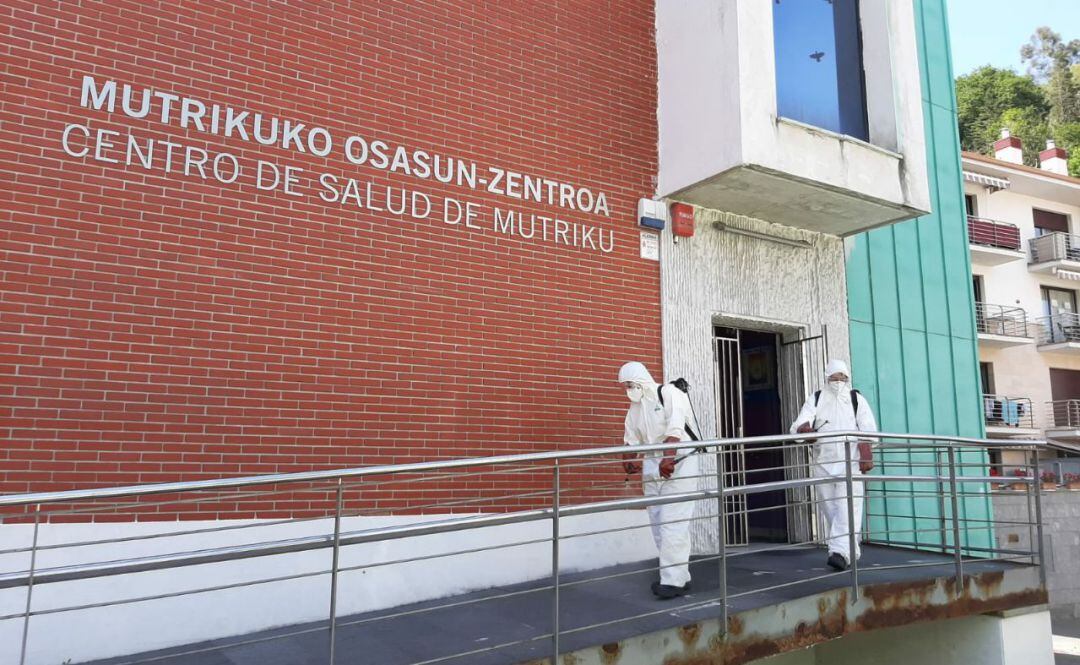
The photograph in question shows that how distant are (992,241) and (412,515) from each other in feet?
81.4

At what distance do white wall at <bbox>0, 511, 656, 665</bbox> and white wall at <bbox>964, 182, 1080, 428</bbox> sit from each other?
2429 centimetres

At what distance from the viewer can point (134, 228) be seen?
5.59 metres

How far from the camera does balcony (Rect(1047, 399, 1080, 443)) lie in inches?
1006

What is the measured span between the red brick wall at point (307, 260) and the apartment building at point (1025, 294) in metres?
21.4

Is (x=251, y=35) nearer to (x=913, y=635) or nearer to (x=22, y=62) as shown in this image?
(x=22, y=62)

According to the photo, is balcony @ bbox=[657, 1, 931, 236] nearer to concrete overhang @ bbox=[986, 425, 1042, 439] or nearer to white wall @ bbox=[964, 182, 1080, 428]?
concrete overhang @ bbox=[986, 425, 1042, 439]

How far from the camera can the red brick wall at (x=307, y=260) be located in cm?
534

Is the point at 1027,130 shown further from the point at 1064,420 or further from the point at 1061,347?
the point at 1064,420

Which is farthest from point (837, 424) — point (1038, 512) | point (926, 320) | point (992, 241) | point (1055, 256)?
point (1055, 256)

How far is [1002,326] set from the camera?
25.8 meters

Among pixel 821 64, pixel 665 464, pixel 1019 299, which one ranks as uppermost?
pixel 1019 299

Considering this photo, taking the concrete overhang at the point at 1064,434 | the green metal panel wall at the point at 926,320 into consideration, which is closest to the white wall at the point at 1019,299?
the concrete overhang at the point at 1064,434

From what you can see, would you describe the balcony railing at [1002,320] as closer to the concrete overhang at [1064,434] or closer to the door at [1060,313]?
the door at [1060,313]

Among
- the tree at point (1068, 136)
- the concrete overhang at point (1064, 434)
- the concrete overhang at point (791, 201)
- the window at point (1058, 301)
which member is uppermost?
the tree at point (1068, 136)
